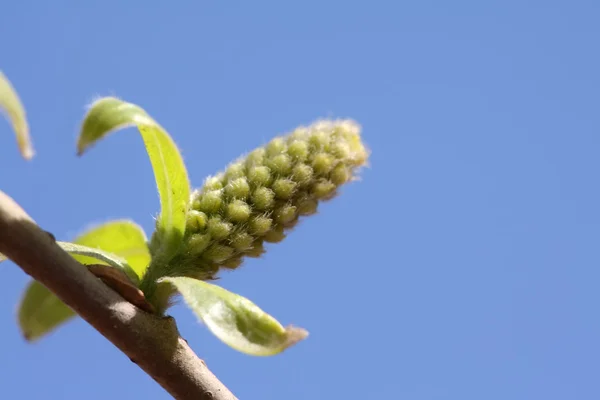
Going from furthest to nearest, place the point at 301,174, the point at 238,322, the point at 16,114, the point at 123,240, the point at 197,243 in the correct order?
the point at 123,240, the point at 301,174, the point at 197,243, the point at 238,322, the point at 16,114

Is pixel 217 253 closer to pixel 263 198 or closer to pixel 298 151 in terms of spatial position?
pixel 263 198

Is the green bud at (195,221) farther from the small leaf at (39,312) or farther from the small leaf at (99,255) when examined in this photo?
the small leaf at (39,312)

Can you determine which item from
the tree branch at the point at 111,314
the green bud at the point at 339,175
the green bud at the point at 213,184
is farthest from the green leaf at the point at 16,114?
the green bud at the point at 339,175

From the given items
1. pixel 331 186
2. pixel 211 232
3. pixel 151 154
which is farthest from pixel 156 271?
pixel 331 186

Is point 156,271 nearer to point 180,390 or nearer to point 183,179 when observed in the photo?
point 183,179

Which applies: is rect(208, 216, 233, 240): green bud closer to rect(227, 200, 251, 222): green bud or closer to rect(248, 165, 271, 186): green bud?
rect(227, 200, 251, 222): green bud

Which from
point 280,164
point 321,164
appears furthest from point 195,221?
point 321,164

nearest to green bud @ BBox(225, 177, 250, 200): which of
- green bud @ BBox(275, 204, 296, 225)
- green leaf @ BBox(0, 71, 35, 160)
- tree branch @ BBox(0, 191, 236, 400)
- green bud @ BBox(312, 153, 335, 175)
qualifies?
green bud @ BBox(275, 204, 296, 225)

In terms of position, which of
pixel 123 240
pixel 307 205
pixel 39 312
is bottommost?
pixel 39 312
